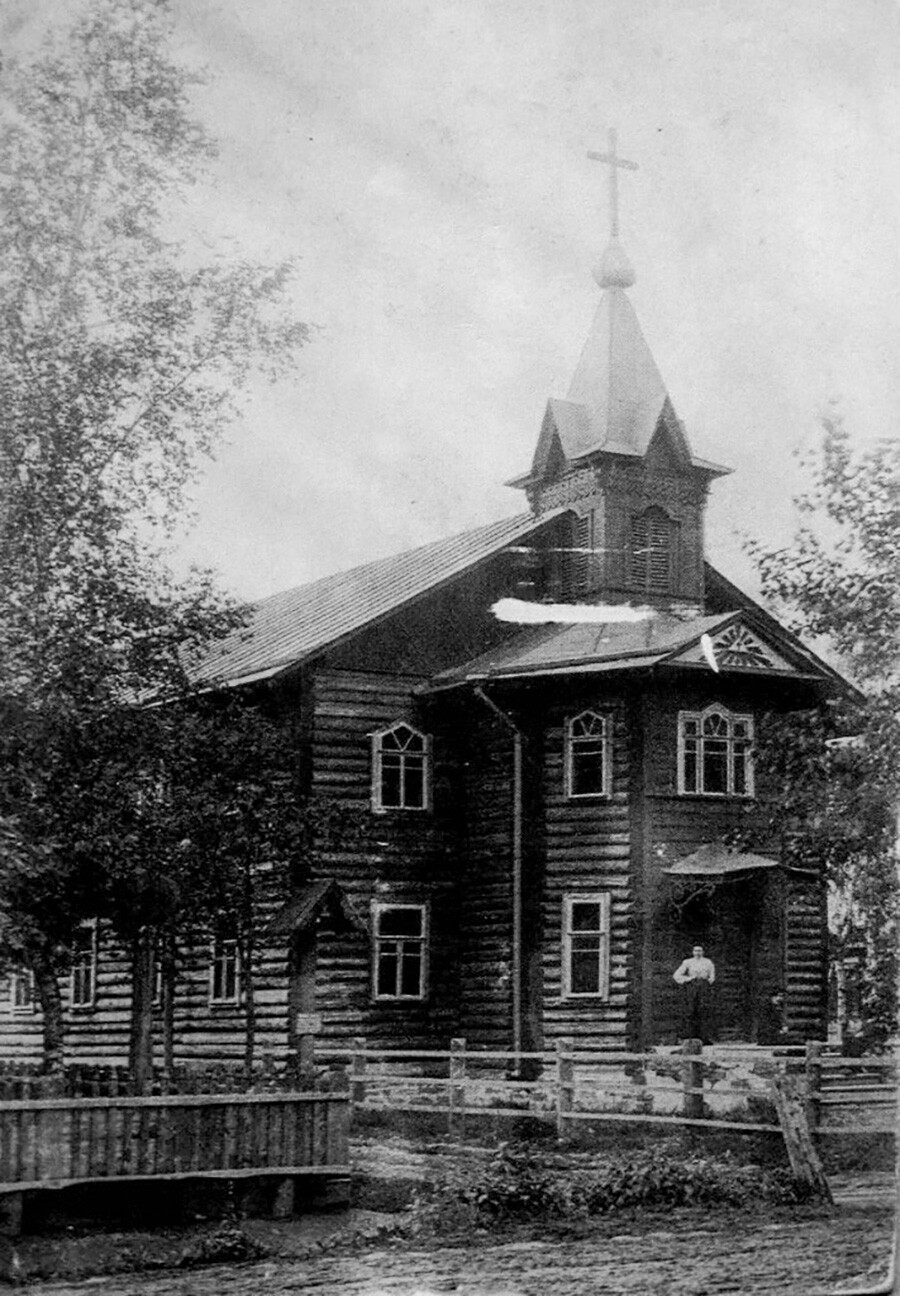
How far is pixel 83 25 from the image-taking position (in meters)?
8.06

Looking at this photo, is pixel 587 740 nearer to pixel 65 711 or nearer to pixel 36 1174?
pixel 65 711

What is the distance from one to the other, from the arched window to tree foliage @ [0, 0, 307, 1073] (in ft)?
10.3

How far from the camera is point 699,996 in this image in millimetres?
13477

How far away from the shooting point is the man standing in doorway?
44.4 ft

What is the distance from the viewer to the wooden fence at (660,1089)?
10.5 metres

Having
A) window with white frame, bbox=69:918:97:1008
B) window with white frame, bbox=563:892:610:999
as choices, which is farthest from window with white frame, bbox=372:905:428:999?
window with white frame, bbox=69:918:97:1008

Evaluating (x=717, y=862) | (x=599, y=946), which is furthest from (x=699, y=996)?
(x=599, y=946)

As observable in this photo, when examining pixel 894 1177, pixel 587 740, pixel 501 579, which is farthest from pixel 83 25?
pixel 587 740

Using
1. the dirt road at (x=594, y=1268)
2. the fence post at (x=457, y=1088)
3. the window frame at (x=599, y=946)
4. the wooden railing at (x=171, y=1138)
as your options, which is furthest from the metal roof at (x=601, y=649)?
the dirt road at (x=594, y=1268)

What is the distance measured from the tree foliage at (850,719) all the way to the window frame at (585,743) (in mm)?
2020

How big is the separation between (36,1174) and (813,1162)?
4318 millimetres

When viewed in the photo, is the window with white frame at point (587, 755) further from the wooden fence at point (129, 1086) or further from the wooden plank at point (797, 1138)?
the wooden fence at point (129, 1086)

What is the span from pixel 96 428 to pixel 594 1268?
5.09 meters

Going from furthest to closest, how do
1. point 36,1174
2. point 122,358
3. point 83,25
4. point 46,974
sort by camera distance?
point 46,974, point 122,358, point 36,1174, point 83,25
